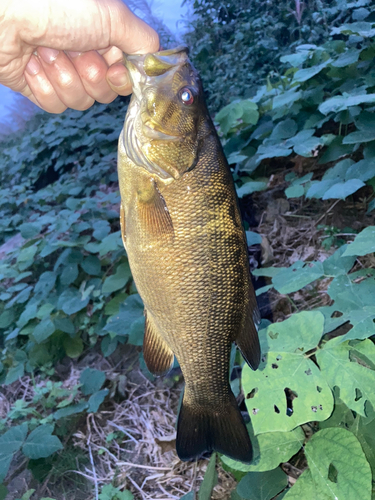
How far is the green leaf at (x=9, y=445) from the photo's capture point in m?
1.93

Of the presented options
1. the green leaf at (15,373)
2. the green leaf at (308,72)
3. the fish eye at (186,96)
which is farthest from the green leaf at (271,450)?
the green leaf at (308,72)

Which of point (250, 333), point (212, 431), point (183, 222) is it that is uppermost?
point (183, 222)

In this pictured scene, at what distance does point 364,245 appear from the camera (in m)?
1.58

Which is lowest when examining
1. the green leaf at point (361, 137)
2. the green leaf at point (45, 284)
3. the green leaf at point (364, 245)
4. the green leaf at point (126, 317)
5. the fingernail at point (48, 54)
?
the green leaf at point (45, 284)

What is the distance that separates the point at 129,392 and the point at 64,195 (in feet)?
10.9

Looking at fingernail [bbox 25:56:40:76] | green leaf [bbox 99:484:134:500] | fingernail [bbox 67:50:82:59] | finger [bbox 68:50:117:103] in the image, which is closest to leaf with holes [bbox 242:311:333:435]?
green leaf [bbox 99:484:134:500]

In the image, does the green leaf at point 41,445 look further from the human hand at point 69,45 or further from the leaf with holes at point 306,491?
the human hand at point 69,45

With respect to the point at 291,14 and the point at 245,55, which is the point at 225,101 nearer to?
the point at 245,55

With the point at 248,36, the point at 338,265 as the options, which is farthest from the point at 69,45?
the point at 248,36

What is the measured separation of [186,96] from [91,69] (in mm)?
591

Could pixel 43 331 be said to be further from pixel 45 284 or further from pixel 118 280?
pixel 118 280

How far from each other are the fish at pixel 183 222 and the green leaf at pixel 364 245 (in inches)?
22.4

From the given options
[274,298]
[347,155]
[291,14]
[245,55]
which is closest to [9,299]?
[274,298]

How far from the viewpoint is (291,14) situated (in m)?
5.22
